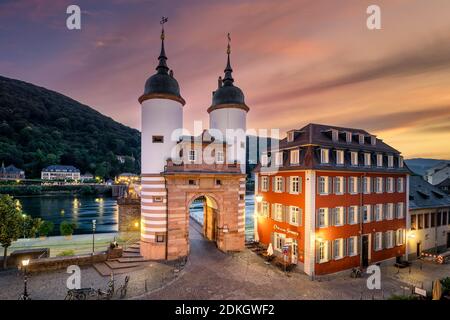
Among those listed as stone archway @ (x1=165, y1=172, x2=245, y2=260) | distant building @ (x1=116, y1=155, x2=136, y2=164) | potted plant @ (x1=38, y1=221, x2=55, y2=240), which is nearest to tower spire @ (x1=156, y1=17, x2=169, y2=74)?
stone archway @ (x1=165, y1=172, x2=245, y2=260)

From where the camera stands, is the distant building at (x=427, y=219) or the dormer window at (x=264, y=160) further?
the distant building at (x=427, y=219)

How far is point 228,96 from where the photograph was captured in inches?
1054

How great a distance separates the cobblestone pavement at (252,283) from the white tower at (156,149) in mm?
4176

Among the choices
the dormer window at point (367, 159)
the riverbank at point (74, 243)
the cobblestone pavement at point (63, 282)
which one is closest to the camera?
the cobblestone pavement at point (63, 282)

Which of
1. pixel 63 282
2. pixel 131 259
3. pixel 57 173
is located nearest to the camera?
pixel 63 282

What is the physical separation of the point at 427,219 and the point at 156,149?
33.8 metres

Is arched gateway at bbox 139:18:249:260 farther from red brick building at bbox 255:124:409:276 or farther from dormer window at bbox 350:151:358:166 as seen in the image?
dormer window at bbox 350:151:358:166

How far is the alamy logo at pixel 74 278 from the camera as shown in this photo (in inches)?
663

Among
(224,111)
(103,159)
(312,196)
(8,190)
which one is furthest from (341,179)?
(103,159)

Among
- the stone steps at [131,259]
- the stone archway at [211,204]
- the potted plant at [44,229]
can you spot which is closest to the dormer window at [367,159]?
the stone archway at [211,204]

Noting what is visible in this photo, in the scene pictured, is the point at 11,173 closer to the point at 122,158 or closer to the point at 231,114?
the point at 122,158

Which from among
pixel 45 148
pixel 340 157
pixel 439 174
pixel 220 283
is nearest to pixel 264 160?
pixel 340 157

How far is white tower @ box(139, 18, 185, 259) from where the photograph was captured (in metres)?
22.2

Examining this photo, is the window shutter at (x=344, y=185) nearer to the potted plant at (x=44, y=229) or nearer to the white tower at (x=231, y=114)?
the white tower at (x=231, y=114)
